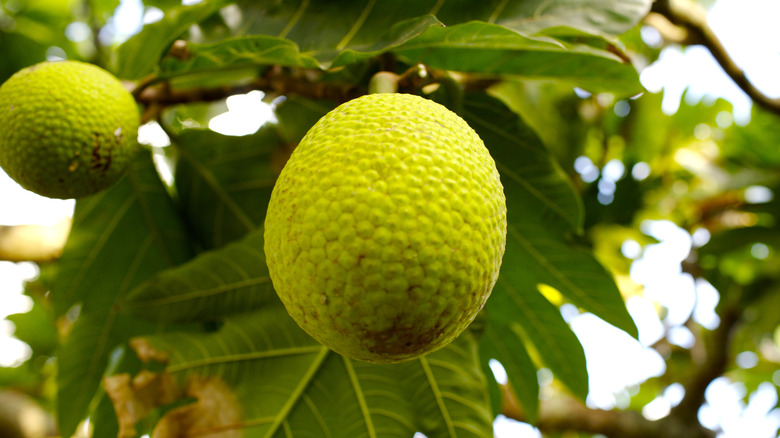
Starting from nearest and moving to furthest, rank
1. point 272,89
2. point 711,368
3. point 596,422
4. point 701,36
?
point 272,89 < point 701,36 < point 596,422 < point 711,368

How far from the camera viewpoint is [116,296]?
135 cm

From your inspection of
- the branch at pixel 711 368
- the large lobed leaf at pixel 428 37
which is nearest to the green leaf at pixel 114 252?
the large lobed leaf at pixel 428 37

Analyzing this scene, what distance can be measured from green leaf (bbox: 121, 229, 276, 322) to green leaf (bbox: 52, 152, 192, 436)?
25cm

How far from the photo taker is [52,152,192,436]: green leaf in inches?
51.5

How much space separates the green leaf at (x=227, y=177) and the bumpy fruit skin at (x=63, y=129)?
1.47 ft

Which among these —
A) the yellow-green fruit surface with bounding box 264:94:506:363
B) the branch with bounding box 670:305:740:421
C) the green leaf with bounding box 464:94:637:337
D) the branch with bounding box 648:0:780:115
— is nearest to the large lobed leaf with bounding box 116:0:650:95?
the green leaf with bounding box 464:94:637:337

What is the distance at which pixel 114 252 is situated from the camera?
4.45ft

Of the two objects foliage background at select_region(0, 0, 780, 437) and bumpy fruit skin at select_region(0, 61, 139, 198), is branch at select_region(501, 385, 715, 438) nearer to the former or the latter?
foliage background at select_region(0, 0, 780, 437)

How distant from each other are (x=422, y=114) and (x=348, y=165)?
0.40 ft

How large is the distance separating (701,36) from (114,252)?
1544 mm

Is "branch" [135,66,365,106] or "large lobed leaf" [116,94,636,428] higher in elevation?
"branch" [135,66,365,106]

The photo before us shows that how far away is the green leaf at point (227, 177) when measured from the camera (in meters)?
1.34

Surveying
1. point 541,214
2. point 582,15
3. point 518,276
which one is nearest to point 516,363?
point 518,276

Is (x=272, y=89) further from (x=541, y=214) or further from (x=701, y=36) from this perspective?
(x=701, y=36)
